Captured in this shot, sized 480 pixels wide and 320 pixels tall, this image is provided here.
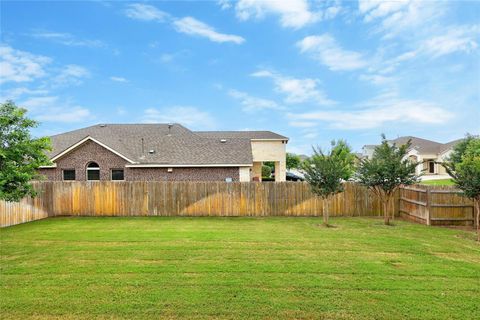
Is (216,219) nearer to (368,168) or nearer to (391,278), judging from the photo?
(368,168)

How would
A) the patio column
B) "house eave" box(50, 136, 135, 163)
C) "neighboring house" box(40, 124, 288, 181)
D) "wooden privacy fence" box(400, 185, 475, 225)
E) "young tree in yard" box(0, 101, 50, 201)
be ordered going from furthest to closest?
the patio column → "neighboring house" box(40, 124, 288, 181) → "house eave" box(50, 136, 135, 163) → "wooden privacy fence" box(400, 185, 475, 225) → "young tree in yard" box(0, 101, 50, 201)

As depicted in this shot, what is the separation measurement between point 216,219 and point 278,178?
62.5 feet

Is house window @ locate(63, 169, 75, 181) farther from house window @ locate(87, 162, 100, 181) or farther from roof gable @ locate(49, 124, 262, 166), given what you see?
roof gable @ locate(49, 124, 262, 166)

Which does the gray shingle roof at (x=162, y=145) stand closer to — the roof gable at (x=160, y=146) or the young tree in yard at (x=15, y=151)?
the roof gable at (x=160, y=146)

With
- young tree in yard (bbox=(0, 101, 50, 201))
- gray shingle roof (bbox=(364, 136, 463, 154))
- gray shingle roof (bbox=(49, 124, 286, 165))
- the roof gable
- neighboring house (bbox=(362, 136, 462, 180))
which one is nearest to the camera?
young tree in yard (bbox=(0, 101, 50, 201))

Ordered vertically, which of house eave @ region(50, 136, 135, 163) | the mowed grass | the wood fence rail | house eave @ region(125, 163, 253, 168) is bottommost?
the mowed grass

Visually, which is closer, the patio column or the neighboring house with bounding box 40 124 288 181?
the neighboring house with bounding box 40 124 288 181

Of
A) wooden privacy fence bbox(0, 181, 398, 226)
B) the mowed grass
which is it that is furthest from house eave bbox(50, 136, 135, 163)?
the mowed grass

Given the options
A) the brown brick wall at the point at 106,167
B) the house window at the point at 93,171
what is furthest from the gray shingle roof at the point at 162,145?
the house window at the point at 93,171

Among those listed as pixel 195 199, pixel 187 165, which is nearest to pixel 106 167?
pixel 187 165

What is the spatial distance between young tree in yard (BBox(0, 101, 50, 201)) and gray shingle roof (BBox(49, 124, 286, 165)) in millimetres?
9411

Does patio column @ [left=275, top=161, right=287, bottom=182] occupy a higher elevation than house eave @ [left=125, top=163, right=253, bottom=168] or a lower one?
lower

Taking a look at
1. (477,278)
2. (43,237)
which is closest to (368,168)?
(477,278)

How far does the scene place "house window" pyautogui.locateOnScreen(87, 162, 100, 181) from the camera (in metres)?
20.0
